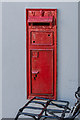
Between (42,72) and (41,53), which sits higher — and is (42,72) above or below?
below

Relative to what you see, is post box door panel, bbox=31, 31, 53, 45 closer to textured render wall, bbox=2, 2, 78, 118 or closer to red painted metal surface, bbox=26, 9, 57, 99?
red painted metal surface, bbox=26, 9, 57, 99

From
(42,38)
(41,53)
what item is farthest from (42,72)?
(42,38)

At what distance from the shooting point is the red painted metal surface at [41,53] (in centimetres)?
264

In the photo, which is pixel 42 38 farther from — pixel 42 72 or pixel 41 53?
pixel 42 72

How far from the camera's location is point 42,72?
272 centimetres

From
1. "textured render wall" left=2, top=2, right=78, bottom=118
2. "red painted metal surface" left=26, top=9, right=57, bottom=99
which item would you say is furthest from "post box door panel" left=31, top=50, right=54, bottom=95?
"textured render wall" left=2, top=2, right=78, bottom=118

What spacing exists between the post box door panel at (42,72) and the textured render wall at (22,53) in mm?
134

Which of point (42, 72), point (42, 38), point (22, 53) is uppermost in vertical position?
point (42, 38)

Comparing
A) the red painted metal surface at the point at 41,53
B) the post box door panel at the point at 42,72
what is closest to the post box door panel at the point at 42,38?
the red painted metal surface at the point at 41,53

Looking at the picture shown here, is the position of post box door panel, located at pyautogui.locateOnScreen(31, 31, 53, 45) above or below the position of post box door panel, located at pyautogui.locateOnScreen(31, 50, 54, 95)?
above

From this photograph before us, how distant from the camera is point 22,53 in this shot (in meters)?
2.71

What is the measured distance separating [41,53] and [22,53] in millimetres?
308

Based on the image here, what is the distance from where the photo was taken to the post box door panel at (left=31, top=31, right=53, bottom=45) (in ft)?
8.71

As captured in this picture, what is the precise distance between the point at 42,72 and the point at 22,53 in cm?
45
